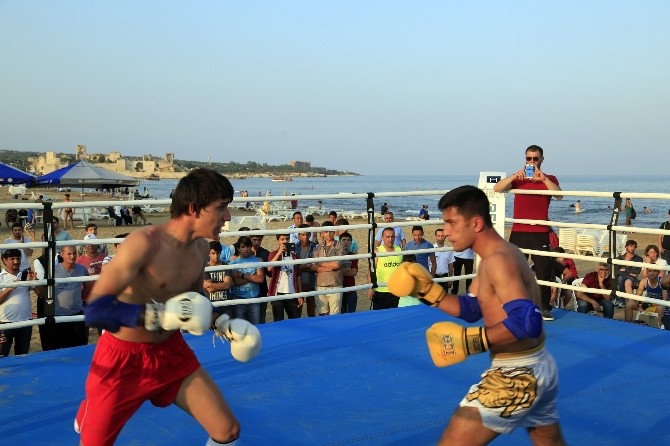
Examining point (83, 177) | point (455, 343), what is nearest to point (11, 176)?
point (83, 177)

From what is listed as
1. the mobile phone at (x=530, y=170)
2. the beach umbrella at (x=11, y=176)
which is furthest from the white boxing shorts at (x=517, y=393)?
the beach umbrella at (x=11, y=176)

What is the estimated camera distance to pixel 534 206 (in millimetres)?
6988

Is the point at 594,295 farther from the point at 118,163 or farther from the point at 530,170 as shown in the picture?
the point at 118,163

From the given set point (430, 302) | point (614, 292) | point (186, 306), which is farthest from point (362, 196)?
point (186, 306)

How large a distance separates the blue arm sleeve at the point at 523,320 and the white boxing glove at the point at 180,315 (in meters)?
1.08

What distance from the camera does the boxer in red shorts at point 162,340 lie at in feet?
8.89

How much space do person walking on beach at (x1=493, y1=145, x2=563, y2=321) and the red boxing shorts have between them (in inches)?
179

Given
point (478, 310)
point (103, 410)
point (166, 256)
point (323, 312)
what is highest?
point (166, 256)

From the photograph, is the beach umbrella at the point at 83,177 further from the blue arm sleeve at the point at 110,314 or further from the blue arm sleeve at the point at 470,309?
the blue arm sleeve at the point at 470,309

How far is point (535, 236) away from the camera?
6.95m

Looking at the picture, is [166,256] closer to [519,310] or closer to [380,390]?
[519,310]

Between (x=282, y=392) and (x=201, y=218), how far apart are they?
1.90 m

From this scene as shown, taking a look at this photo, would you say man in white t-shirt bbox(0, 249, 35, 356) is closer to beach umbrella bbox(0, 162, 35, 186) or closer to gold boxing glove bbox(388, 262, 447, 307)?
gold boxing glove bbox(388, 262, 447, 307)

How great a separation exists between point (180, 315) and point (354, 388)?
2.19 metres
